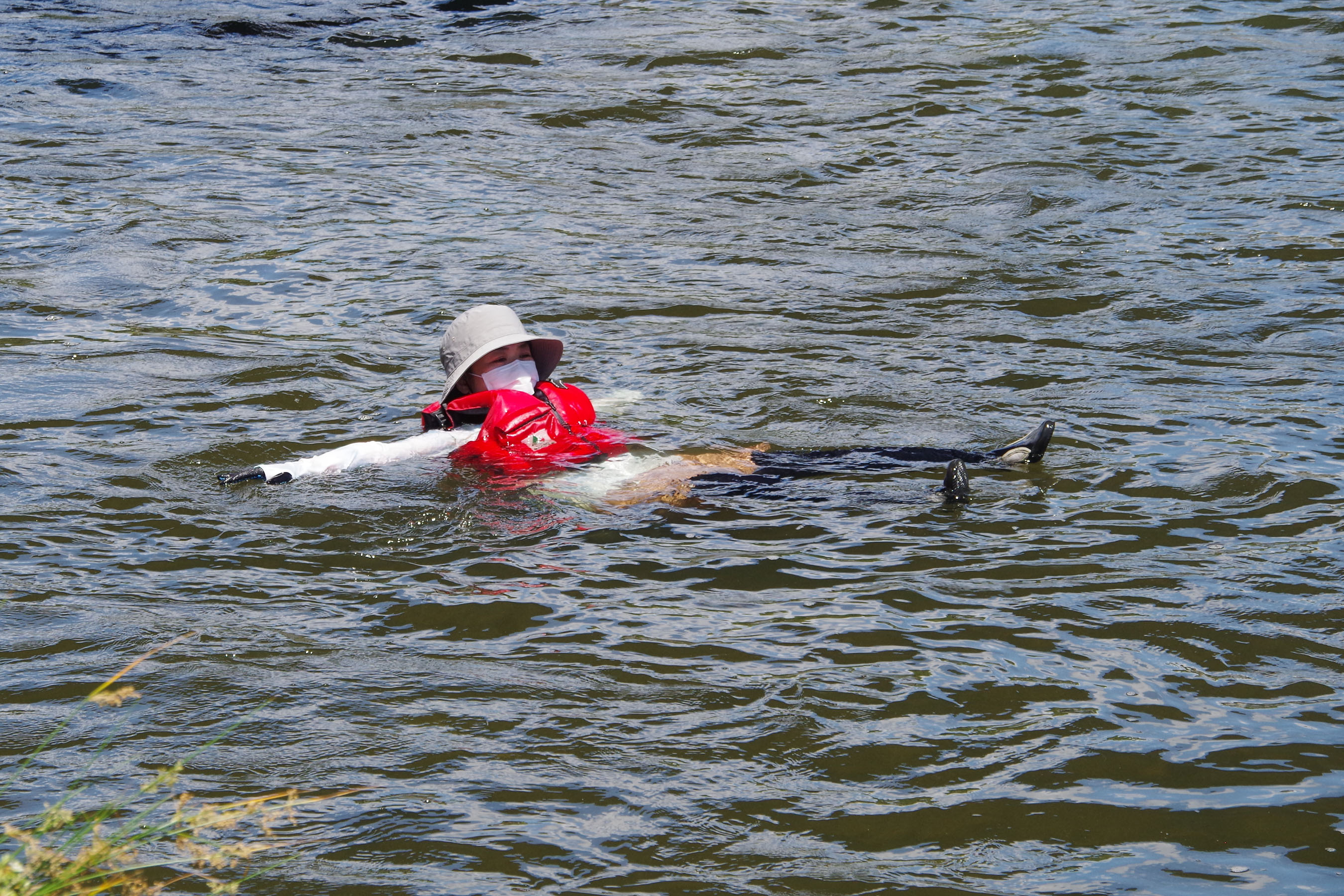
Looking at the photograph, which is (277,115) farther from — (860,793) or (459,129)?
(860,793)

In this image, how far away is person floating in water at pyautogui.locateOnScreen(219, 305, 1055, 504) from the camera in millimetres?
6684

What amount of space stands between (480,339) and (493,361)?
14 cm

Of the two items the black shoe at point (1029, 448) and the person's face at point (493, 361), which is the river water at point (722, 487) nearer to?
the black shoe at point (1029, 448)

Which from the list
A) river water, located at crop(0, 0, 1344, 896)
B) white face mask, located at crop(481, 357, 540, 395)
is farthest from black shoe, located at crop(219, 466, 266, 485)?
white face mask, located at crop(481, 357, 540, 395)

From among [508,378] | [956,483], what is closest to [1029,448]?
[956,483]

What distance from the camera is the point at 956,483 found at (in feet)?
20.3

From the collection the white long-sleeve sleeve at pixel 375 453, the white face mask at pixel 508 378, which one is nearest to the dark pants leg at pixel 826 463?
the white face mask at pixel 508 378

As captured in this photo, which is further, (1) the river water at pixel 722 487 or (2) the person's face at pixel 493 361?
(2) the person's face at pixel 493 361

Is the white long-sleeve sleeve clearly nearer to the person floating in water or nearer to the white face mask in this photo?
the person floating in water

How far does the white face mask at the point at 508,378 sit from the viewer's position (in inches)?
279

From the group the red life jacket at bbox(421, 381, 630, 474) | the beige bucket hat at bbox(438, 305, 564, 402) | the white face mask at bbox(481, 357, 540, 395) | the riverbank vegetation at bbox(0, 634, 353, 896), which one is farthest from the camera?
the white face mask at bbox(481, 357, 540, 395)

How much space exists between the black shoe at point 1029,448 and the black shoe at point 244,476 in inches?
143

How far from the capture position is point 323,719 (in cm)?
461

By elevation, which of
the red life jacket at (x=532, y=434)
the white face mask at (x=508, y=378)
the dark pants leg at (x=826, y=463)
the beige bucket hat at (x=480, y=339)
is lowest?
the dark pants leg at (x=826, y=463)
